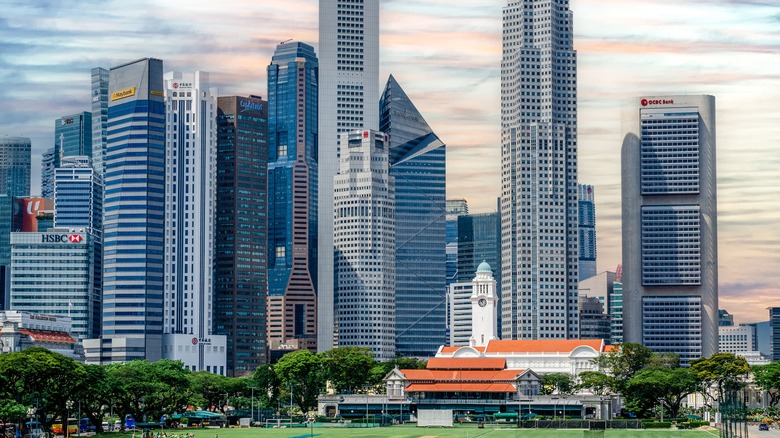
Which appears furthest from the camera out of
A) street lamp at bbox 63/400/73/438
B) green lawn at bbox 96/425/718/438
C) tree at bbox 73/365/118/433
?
tree at bbox 73/365/118/433

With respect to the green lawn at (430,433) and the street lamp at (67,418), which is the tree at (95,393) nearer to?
the street lamp at (67,418)

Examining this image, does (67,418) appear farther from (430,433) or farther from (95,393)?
(430,433)

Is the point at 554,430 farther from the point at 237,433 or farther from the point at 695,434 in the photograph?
the point at 237,433

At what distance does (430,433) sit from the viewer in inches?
7096

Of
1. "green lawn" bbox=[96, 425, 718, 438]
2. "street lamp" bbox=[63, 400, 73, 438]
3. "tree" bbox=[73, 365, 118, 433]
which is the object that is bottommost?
"green lawn" bbox=[96, 425, 718, 438]

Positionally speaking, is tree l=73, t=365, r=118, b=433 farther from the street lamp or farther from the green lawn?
the green lawn

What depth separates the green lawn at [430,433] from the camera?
170 m

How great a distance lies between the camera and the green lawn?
170 meters

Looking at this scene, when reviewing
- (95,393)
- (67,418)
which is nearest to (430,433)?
(95,393)

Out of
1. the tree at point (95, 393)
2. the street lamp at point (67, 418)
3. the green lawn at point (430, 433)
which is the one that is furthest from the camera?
the tree at point (95, 393)

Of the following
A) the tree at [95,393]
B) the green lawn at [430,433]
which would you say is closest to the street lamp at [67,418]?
the tree at [95,393]

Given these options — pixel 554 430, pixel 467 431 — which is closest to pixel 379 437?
pixel 467 431

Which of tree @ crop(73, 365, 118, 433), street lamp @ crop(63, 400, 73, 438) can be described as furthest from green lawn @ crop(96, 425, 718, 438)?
tree @ crop(73, 365, 118, 433)

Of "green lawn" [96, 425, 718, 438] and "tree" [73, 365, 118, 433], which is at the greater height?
"tree" [73, 365, 118, 433]
